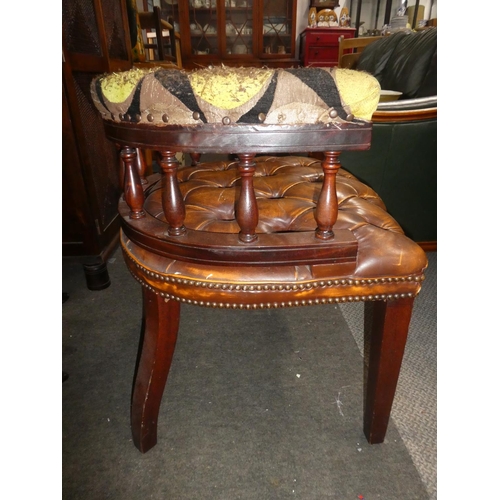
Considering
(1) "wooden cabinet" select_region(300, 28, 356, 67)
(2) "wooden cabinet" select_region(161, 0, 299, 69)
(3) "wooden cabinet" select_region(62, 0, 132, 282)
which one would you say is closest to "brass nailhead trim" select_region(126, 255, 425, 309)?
(3) "wooden cabinet" select_region(62, 0, 132, 282)

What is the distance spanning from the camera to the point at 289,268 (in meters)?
0.59

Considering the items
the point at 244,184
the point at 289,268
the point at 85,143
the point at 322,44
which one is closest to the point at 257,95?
the point at 244,184

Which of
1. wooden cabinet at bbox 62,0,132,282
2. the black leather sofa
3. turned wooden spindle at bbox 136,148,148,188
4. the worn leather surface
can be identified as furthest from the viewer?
the black leather sofa

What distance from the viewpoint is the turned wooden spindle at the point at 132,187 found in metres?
0.62

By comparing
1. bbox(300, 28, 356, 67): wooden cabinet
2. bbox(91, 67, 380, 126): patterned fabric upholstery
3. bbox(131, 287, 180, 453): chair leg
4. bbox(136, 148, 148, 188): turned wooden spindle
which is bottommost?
bbox(131, 287, 180, 453): chair leg

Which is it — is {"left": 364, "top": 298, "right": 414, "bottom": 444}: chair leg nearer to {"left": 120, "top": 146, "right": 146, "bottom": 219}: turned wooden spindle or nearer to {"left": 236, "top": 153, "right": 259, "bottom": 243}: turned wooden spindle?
{"left": 236, "top": 153, "right": 259, "bottom": 243}: turned wooden spindle

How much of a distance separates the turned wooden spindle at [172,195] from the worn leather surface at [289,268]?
6 cm

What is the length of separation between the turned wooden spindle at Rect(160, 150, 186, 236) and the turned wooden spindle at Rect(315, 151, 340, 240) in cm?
21

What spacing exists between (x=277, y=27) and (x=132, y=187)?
4.56 meters

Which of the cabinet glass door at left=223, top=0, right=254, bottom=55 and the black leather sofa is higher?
the cabinet glass door at left=223, top=0, right=254, bottom=55

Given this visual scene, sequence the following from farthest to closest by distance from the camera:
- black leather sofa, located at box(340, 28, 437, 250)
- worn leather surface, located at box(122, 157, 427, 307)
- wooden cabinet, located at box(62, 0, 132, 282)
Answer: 1. black leather sofa, located at box(340, 28, 437, 250)
2. wooden cabinet, located at box(62, 0, 132, 282)
3. worn leather surface, located at box(122, 157, 427, 307)

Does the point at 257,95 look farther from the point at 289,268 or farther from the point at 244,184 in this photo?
the point at 289,268

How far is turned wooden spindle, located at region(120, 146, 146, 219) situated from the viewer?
620 mm

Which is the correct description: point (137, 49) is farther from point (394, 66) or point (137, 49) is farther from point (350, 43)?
point (350, 43)
